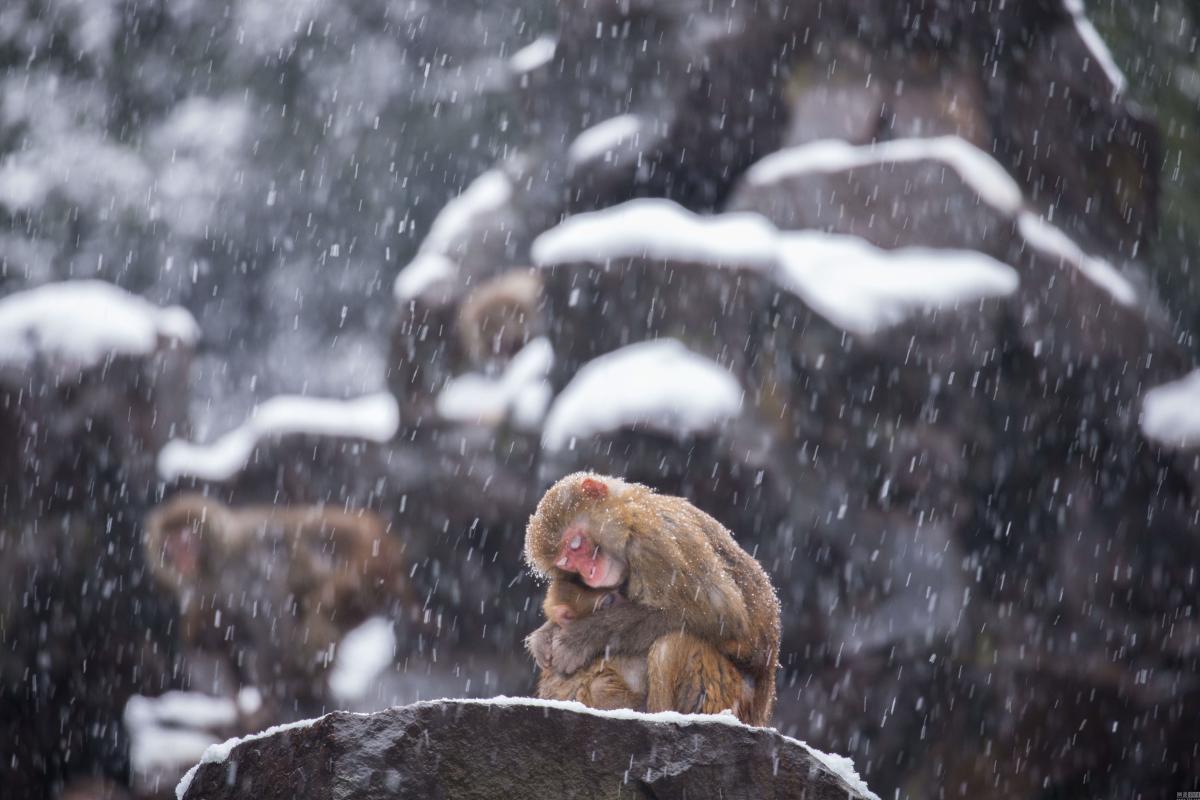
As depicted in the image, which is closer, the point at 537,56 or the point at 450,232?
the point at 450,232

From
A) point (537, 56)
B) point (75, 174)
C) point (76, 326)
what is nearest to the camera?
point (76, 326)

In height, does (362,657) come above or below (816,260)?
below

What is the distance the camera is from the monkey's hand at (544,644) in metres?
2.82

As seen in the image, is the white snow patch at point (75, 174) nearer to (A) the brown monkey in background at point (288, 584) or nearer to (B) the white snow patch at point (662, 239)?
(A) the brown monkey in background at point (288, 584)

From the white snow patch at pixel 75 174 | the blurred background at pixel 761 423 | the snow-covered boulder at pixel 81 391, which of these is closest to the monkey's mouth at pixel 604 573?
the blurred background at pixel 761 423

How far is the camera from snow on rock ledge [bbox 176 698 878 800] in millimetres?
1989

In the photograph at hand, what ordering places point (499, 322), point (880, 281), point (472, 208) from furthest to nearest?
point (472, 208) < point (499, 322) < point (880, 281)

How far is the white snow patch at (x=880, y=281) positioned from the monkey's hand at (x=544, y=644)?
3.37m

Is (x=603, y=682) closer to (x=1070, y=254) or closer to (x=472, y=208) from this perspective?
(x=1070, y=254)

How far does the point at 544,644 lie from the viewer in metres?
2.85

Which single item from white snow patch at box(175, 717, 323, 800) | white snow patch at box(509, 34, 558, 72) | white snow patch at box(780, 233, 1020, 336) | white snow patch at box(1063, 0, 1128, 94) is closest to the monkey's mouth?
white snow patch at box(175, 717, 323, 800)

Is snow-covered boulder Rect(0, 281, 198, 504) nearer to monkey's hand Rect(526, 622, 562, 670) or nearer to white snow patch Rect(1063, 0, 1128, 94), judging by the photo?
monkey's hand Rect(526, 622, 562, 670)

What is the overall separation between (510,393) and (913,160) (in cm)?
260

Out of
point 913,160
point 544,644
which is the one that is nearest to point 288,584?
point 913,160
